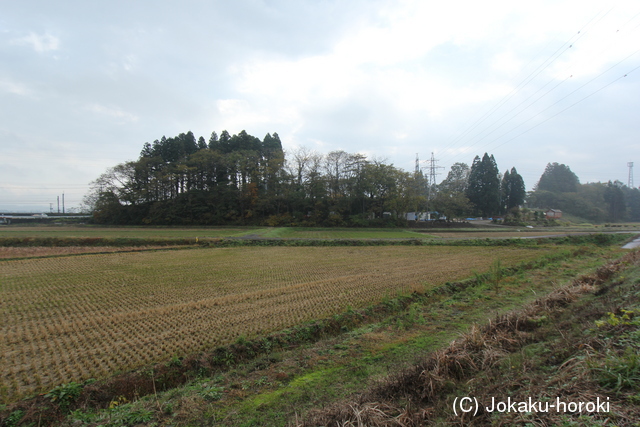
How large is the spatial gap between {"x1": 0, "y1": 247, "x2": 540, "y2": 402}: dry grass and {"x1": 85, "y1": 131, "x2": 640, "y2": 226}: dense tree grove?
103 feet

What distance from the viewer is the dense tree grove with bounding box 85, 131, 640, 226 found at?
50.2 metres

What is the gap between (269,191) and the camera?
175ft

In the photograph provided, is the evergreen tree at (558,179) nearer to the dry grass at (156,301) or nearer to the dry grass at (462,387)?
the dry grass at (156,301)

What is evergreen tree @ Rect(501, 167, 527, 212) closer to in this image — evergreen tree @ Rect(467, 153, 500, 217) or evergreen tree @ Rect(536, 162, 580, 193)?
evergreen tree @ Rect(467, 153, 500, 217)

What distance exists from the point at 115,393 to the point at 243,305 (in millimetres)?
4667

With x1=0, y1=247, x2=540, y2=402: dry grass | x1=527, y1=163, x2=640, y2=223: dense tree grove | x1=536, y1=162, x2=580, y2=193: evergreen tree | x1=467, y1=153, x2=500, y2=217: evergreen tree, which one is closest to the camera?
x1=0, y1=247, x2=540, y2=402: dry grass

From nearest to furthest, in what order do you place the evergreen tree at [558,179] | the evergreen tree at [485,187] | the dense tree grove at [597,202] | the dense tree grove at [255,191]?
the dense tree grove at [255,191] < the evergreen tree at [485,187] < the dense tree grove at [597,202] < the evergreen tree at [558,179]

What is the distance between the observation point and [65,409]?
465cm

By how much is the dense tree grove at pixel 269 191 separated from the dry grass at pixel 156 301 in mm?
31522

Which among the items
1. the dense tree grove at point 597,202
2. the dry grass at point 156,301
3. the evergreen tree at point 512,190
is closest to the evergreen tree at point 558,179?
the dense tree grove at point 597,202

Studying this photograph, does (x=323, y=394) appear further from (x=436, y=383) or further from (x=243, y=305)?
(x=243, y=305)

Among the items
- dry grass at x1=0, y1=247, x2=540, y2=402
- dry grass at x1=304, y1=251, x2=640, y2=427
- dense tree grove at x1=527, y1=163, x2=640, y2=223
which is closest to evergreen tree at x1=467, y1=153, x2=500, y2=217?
dense tree grove at x1=527, y1=163, x2=640, y2=223

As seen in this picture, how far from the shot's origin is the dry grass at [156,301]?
6.24 m

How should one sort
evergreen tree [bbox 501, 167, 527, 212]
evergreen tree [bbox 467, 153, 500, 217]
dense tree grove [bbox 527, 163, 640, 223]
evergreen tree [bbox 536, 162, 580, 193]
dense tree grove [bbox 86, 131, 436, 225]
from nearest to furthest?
1. dense tree grove [bbox 86, 131, 436, 225]
2. evergreen tree [bbox 467, 153, 500, 217]
3. evergreen tree [bbox 501, 167, 527, 212]
4. dense tree grove [bbox 527, 163, 640, 223]
5. evergreen tree [bbox 536, 162, 580, 193]
